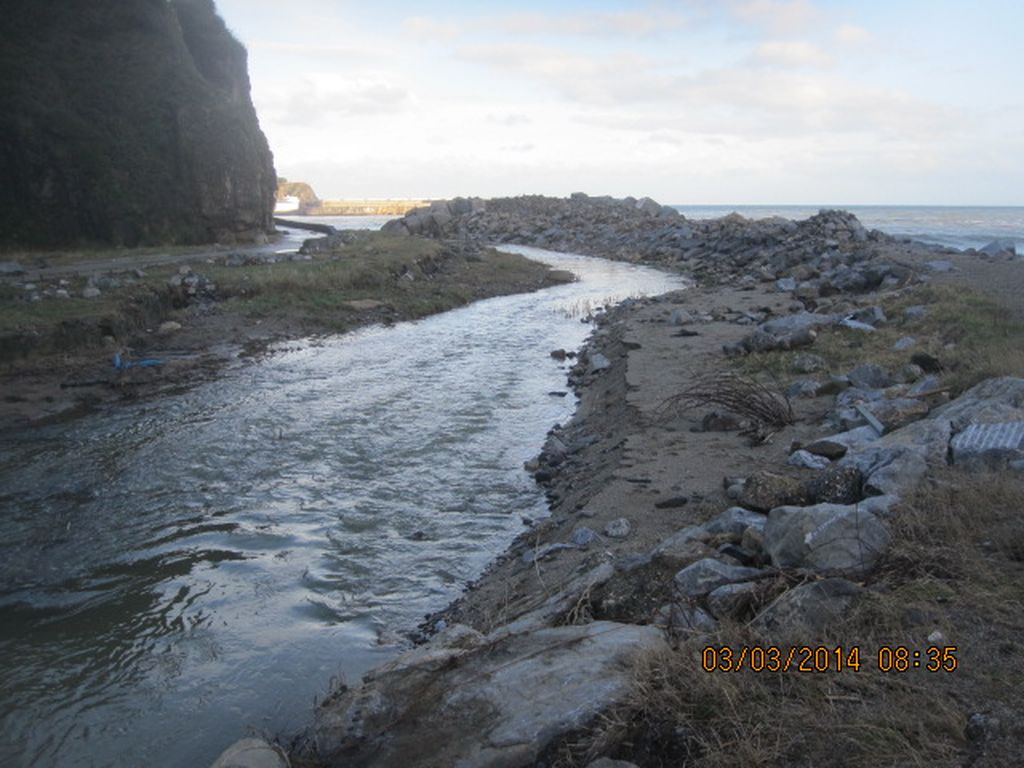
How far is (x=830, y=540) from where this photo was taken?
12.3 ft

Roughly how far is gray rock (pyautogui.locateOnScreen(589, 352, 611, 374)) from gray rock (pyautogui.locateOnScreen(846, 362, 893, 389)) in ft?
15.7

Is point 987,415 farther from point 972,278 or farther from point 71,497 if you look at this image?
point 972,278

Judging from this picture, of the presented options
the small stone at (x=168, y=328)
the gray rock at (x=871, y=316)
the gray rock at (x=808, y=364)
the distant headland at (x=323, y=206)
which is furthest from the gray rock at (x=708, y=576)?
the distant headland at (x=323, y=206)

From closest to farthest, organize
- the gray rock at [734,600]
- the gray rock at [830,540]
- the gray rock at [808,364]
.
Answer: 1. the gray rock at [734,600]
2. the gray rock at [830,540]
3. the gray rock at [808,364]

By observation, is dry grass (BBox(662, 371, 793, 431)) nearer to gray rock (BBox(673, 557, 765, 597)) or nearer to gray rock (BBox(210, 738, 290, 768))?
gray rock (BBox(673, 557, 765, 597))

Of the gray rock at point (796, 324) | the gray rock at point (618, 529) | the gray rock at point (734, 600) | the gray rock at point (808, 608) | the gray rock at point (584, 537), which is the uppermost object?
the gray rock at point (796, 324)

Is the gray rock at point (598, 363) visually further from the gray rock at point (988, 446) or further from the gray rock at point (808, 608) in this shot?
the gray rock at point (808, 608)

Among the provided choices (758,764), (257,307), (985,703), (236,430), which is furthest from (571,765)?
(257,307)

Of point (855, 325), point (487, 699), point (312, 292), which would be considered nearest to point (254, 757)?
point (487, 699)

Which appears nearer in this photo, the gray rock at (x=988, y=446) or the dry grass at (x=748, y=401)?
the gray rock at (x=988, y=446)

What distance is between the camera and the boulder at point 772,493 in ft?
16.2

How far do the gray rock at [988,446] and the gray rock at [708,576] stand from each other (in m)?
1.87

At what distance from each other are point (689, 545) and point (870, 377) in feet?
16.5

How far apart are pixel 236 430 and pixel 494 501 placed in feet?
13.0
